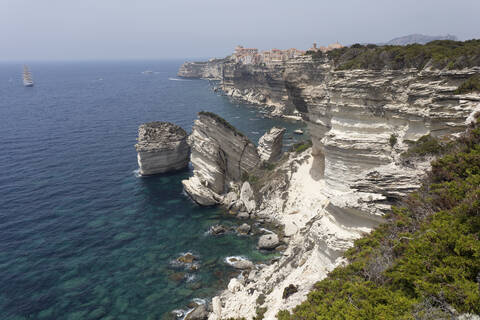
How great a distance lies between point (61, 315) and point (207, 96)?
120 meters

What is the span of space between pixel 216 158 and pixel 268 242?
16295 millimetres

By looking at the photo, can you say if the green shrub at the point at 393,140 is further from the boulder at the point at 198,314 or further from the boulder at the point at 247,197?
the boulder at the point at 198,314

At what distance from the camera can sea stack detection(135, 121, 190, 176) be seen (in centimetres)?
5027

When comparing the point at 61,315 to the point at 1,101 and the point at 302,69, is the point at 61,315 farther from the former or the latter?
the point at 1,101

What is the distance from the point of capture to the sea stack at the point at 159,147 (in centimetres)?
5027

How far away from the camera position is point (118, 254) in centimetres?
3173

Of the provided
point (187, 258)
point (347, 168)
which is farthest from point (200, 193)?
point (347, 168)

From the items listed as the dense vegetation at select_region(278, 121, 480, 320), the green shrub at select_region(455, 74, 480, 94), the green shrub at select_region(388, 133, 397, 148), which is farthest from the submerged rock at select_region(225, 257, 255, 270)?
the green shrub at select_region(455, 74, 480, 94)

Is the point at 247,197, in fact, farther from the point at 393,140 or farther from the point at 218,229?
the point at 393,140

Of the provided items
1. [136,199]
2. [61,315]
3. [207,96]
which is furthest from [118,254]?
[207,96]

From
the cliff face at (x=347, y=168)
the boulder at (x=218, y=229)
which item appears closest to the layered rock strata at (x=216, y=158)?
the cliff face at (x=347, y=168)

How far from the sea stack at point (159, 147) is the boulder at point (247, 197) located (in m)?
16.7

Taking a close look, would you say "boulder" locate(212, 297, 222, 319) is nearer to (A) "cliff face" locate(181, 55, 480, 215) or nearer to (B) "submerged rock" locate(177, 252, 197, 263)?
(B) "submerged rock" locate(177, 252, 197, 263)

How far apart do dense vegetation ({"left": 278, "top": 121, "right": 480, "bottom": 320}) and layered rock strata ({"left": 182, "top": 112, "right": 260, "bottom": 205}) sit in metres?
29.5
